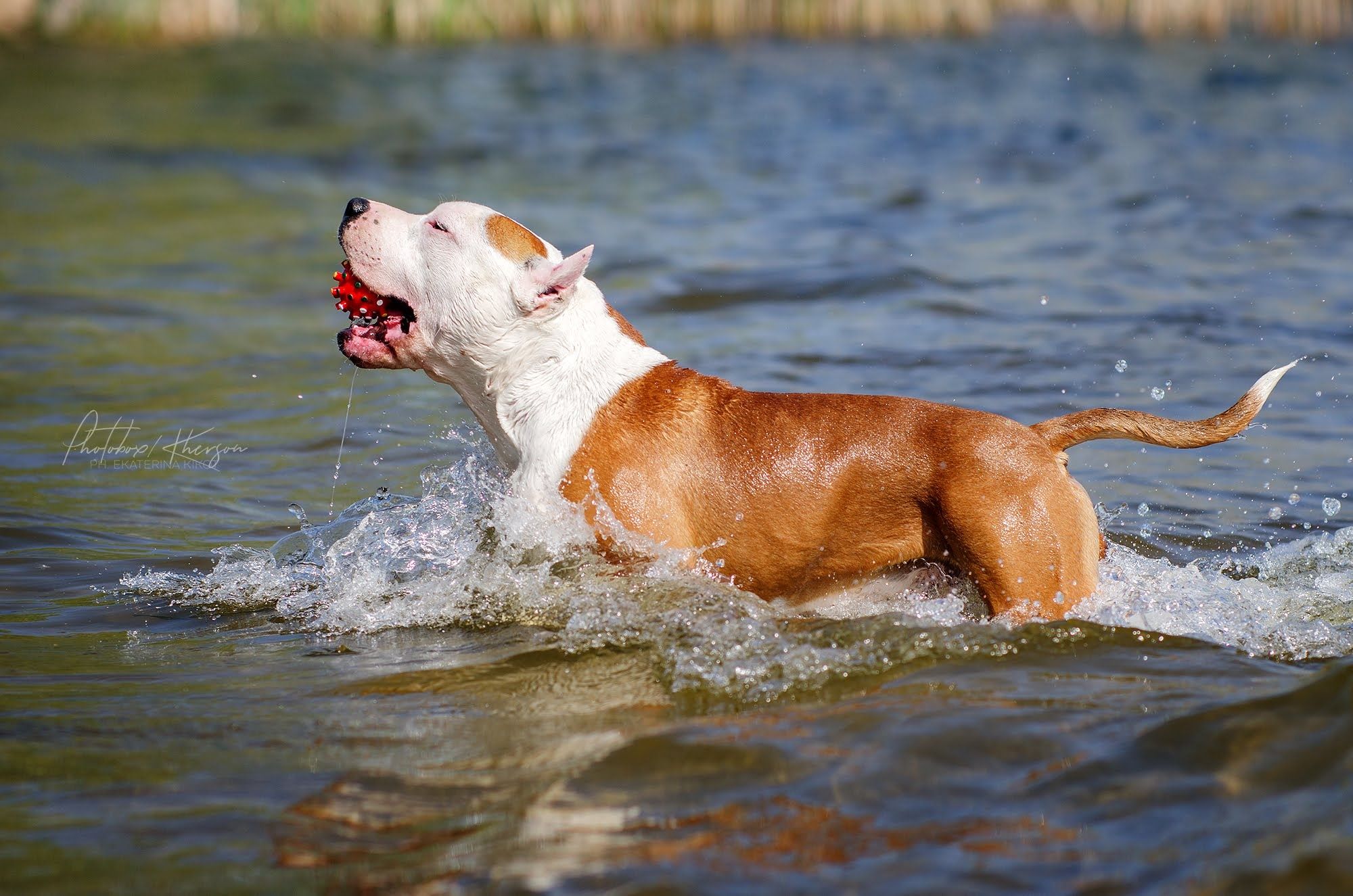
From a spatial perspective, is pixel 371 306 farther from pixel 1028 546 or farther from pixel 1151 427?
pixel 1151 427

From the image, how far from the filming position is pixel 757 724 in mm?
4488

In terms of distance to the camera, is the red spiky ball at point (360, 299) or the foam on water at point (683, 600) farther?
the red spiky ball at point (360, 299)

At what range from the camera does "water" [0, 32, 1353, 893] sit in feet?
12.4

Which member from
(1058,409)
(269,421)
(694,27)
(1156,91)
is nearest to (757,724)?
(1058,409)

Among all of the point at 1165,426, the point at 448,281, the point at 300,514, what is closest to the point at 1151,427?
the point at 1165,426

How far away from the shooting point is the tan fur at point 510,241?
540cm

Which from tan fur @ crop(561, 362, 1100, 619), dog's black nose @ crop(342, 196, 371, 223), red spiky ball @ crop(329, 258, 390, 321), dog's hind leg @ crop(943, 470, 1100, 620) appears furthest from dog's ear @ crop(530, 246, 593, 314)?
dog's hind leg @ crop(943, 470, 1100, 620)

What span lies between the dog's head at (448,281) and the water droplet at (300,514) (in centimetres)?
148

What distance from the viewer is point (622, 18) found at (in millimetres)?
27141

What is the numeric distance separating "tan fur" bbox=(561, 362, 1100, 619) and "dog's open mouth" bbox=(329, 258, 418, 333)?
90cm

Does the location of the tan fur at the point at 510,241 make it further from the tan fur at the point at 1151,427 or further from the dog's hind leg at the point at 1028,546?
the tan fur at the point at 1151,427

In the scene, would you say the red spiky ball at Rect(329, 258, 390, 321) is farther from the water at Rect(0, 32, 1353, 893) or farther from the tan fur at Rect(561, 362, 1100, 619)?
the tan fur at Rect(561, 362, 1100, 619)

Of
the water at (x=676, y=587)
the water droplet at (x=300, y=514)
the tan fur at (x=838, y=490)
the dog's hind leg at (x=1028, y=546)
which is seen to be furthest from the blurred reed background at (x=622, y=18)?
the dog's hind leg at (x=1028, y=546)

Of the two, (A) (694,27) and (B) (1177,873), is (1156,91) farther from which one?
(B) (1177,873)
